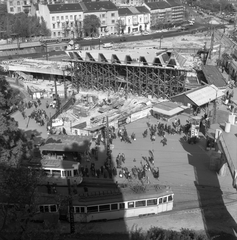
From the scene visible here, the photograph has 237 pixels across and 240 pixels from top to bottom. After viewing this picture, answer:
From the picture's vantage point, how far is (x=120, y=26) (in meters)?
53.4

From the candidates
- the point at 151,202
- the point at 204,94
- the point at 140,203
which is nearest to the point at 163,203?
the point at 151,202

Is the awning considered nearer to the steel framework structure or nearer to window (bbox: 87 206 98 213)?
the steel framework structure

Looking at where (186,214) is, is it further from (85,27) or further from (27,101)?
(85,27)

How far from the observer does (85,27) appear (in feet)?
166

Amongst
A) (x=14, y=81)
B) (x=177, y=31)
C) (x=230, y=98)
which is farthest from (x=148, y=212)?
(x=177, y=31)

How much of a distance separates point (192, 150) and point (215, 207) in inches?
167

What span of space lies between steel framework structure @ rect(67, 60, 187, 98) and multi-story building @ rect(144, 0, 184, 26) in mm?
36831

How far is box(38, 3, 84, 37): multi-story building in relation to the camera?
161 ft

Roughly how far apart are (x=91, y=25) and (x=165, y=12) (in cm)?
1616

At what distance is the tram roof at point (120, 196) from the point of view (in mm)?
10820

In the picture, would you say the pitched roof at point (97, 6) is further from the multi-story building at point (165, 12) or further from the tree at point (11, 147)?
the tree at point (11, 147)

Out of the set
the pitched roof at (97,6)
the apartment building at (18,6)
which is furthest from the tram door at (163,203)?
the apartment building at (18,6)

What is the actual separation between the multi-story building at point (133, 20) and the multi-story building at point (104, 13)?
3.49 ft

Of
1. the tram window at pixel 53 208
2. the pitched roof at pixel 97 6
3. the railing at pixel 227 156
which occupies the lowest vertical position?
the pitched roof at pixel 97 6
